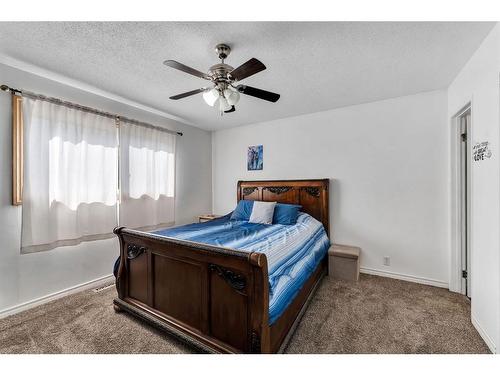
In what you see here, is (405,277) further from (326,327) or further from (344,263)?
(326,327)

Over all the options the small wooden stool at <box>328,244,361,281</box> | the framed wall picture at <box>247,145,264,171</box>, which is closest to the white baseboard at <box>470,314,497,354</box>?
the small wooden stool at <box>328,244,361,281</box>

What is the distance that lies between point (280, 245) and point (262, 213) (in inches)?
48.3

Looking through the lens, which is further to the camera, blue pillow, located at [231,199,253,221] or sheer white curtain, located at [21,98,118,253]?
blue pillow, located at [231,199,253,221]

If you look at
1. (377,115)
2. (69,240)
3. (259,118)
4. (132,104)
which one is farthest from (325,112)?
(69,240)

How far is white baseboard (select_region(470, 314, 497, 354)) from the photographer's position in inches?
62.3

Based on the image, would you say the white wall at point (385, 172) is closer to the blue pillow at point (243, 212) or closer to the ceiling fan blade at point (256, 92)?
the blue pillow at point (243, 212)

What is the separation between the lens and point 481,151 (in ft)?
5.87

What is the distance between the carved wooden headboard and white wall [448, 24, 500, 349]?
1643 millimetres

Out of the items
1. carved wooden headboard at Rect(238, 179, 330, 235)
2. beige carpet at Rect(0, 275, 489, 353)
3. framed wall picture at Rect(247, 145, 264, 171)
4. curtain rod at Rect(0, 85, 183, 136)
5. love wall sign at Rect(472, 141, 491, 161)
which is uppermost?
curtain rod at Rect(0, 85, 183, 136)

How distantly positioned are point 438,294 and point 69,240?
167 inches

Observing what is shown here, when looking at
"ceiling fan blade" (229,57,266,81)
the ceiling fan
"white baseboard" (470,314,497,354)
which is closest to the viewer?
"ceiling fan blade" (229,57,266,81)

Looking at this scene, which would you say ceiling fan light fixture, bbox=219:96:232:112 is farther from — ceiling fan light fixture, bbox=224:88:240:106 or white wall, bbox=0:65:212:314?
white wall, bbox=0:65:212:314

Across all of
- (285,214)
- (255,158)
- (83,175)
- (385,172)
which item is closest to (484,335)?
(385,172)

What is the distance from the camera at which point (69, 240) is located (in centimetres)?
249
